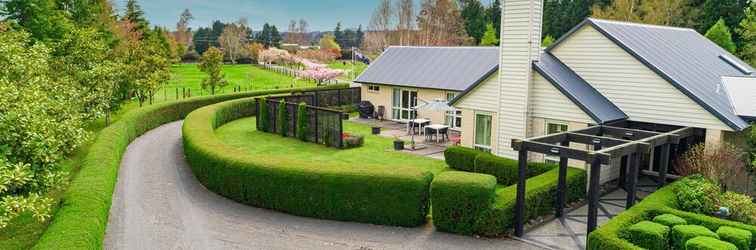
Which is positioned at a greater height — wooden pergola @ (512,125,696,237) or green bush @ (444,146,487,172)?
wooden pergola @ (512,125,696,237)

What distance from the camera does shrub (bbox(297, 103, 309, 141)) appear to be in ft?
84.8

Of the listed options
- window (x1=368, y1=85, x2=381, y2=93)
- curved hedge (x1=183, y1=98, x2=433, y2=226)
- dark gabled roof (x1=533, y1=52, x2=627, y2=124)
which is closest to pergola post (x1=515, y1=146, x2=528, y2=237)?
curved hedge (x1=183, y1=98, x2=433, y2=226)

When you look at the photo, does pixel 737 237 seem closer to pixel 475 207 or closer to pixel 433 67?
pixel 475 207

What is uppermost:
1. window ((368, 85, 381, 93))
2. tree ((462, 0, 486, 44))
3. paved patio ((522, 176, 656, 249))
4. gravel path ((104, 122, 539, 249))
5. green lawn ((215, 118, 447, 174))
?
tree ((462, 0, 486, 44))

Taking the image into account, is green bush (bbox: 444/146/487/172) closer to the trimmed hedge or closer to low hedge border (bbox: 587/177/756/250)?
the trimmed hedge

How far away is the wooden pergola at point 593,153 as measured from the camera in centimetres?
1219

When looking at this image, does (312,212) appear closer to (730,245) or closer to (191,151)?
(191,151)

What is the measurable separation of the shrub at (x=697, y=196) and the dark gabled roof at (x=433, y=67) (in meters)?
15.2

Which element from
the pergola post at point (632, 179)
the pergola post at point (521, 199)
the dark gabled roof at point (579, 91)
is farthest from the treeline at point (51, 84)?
the dark gabled roof at point (579, 91)

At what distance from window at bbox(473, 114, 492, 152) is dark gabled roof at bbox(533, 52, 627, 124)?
9.09 ft

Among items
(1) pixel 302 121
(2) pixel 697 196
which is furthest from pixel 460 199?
(1) pixel 302 121

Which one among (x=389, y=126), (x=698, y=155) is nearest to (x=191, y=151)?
(x=389, y=126)

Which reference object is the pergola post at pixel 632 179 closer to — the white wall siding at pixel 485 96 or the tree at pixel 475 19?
the white wall siding at pixel 485 96

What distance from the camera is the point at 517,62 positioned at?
18.7 meters
